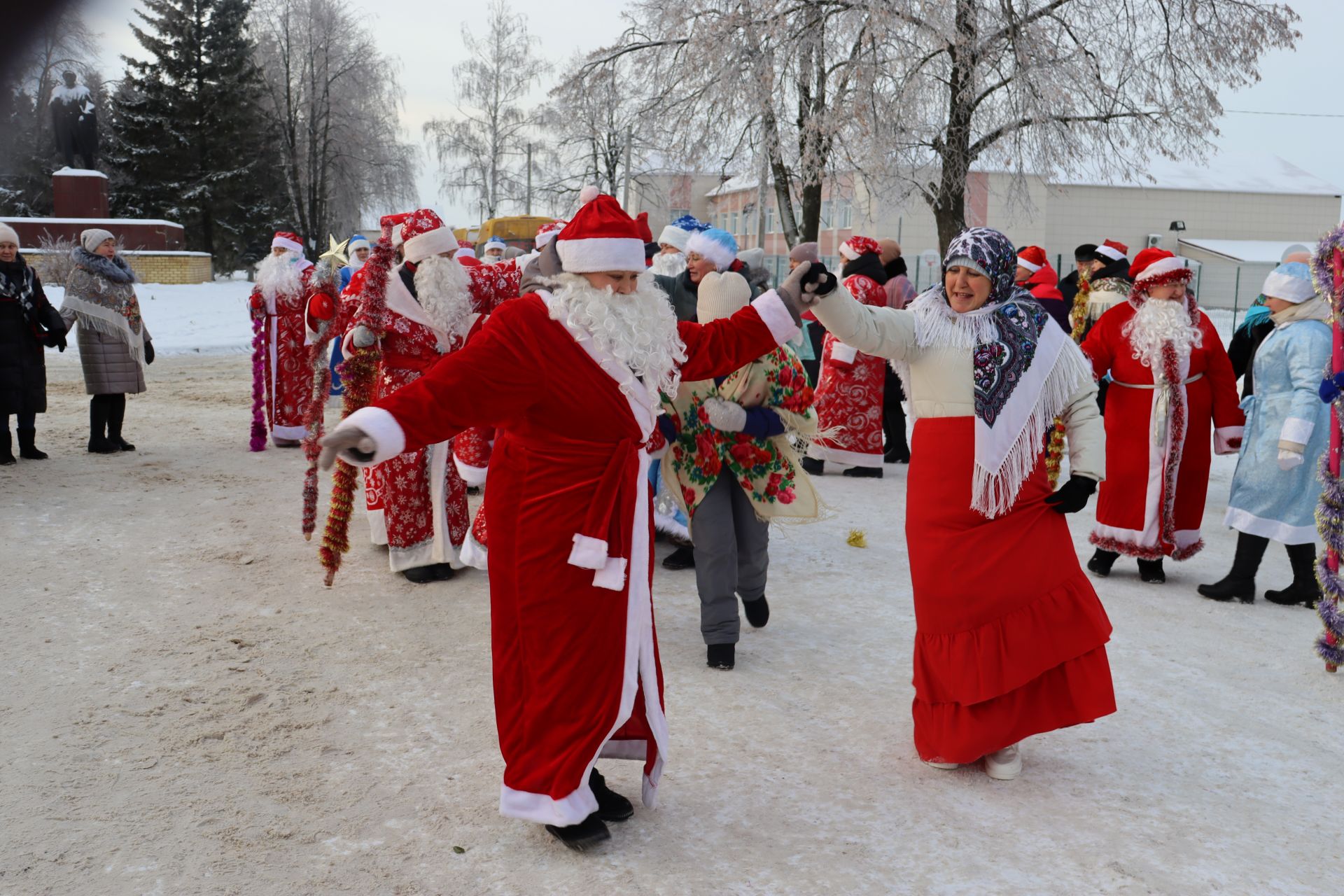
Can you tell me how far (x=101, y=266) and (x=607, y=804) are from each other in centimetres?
785

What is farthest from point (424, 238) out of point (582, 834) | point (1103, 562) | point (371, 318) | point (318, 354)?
point (1103, 562)

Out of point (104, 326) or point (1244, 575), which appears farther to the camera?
point (104, 326)

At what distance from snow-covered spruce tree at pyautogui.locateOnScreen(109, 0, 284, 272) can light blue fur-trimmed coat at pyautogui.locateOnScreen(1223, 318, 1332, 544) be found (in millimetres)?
28947

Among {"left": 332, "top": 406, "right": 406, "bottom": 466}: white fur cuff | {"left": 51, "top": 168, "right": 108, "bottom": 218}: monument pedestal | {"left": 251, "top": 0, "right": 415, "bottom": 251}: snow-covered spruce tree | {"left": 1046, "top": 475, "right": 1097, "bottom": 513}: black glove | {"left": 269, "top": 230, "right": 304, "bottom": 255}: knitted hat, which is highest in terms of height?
{"left": 251, "top": 0, "right": 415, "bottom": 251}: snow-covered spruce tree

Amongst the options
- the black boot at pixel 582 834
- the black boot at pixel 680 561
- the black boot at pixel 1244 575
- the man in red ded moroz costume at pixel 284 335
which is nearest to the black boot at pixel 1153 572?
the black boot at pixel 1244 575

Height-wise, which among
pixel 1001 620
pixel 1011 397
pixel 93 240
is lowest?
pixel 1001 620

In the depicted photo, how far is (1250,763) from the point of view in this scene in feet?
12.5

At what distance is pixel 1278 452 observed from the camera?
18.0ft

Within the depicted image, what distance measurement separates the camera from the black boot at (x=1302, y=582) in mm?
5762

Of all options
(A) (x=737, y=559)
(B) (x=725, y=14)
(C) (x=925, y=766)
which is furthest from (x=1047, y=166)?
(C) (x=925, y=766)

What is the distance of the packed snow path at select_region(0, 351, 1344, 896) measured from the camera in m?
3.06

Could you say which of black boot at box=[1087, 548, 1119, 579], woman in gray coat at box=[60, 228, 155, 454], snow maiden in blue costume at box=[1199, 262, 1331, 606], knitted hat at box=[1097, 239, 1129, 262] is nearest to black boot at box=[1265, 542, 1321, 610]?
snow maiden in blue costume at box=[1199, 262, 1331, 606]

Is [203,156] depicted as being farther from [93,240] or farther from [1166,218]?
[1166,218]

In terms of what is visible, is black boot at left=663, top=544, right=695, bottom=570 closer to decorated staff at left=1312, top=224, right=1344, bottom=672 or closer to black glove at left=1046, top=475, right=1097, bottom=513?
black glove at left=1046, top=475, right=1097, bottom=513
